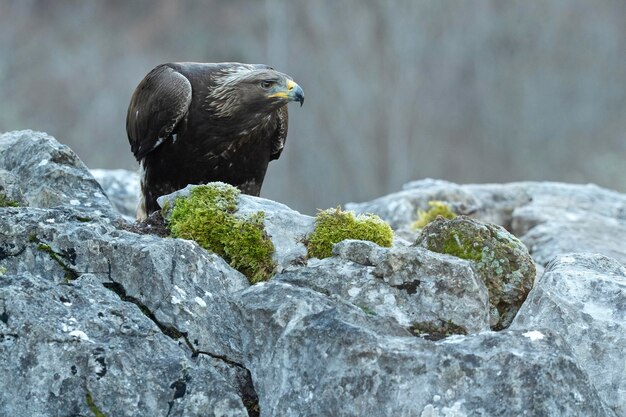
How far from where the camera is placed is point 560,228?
28.2 ft

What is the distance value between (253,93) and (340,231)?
283 cm

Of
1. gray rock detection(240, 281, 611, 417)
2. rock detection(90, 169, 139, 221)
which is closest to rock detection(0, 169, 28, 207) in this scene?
gray rock detection(240, 281, 611, 417)

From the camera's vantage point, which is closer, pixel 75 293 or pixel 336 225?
pixel 75 293

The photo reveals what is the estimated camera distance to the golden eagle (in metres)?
7.91

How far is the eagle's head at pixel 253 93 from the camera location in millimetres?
7859

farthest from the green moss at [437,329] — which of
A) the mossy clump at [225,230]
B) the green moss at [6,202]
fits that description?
the green moss at [6,202]

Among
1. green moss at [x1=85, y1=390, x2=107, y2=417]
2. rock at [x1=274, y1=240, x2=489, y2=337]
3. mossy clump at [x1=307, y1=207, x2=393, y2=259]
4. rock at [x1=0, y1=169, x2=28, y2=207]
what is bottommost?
green moss at [x1=85, y1=390, x2=107, y2=417]

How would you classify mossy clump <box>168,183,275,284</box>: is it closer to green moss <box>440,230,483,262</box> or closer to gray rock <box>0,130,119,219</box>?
gray rock <box>0,130,119,219</box>

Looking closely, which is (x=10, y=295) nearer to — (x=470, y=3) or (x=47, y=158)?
(x=47, y=158)

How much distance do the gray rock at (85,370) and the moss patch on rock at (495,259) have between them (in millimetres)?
1482

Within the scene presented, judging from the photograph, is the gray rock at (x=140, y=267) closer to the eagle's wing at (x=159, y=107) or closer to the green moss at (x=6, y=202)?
the green moss at (x=6, y=202)

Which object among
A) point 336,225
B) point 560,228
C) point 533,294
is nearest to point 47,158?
point 336,225

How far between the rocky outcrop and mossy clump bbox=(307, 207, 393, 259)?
6cm

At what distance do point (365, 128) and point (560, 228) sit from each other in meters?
21.9
